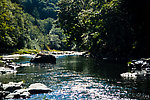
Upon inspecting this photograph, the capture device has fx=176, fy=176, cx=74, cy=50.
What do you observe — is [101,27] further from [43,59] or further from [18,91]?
[18,91]

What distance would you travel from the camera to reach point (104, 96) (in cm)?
1830

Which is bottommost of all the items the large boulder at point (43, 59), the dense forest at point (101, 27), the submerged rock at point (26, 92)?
the submerged rock at point (26, 92)

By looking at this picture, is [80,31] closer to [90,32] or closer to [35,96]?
[90,32]

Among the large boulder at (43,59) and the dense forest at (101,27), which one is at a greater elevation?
the dense forest at (101,27)

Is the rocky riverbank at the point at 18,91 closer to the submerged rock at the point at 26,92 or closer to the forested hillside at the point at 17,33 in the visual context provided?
the submerged rock at the point at 26,92

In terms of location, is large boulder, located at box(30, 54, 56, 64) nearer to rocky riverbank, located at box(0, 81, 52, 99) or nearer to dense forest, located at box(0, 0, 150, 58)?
dense forest, located at box(0, 0, 150, 58)

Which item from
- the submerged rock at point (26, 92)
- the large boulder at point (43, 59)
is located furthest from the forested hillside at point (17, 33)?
the submerged rock at point (26, 92)

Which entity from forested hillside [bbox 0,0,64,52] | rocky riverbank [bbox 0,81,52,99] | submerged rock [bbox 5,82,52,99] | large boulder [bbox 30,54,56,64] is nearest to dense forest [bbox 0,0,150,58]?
forested hillside [bbox 0,0,64,52]

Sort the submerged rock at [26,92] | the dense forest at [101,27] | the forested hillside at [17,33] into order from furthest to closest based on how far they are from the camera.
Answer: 1. the forested hillside at [17,33]
2. the submerged rock at [26,92]
3. the dense forest at [101,27]

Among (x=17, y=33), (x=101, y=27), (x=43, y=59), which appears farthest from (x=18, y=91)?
(x=17, y=33)

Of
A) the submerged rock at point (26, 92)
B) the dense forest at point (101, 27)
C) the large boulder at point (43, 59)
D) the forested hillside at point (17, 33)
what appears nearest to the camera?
the dense forest at point (101, 27)

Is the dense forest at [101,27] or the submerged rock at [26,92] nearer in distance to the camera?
the dense forest at [101,27]

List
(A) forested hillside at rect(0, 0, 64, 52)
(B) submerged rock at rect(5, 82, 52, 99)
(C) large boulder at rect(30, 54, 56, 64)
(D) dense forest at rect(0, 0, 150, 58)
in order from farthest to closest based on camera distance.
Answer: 1. (A) forested hillside at rect(0, 0, 64, 52)
2. (C) large boulder at rect(30, 54, 56, 64)
3. (B) submerged rock at rect(5, 82, 52, 99)
4. (D) dense forest at rect(0, 0, 150, 58)

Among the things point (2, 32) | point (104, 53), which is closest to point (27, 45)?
point (2, 32)
